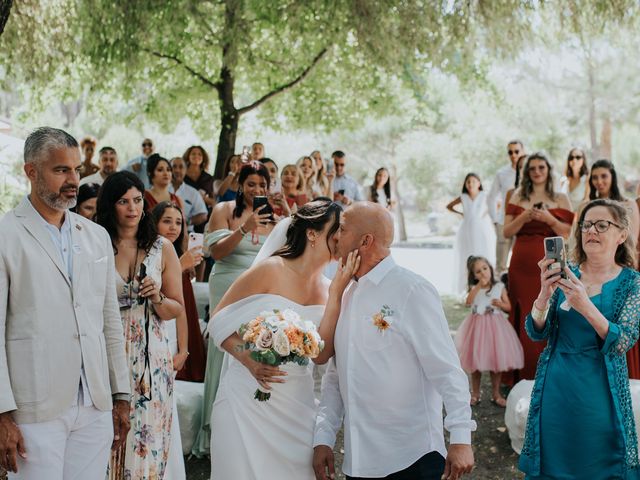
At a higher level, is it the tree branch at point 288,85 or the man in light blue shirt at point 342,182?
the tree branch at point 288,85

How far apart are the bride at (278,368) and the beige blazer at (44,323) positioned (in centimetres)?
59

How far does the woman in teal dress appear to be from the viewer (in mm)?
3951

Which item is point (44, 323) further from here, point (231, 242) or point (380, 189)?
point (380, 189)

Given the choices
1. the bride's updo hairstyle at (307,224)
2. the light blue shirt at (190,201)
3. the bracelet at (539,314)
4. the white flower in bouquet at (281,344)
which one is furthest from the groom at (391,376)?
the light blue shirt at (190,201)

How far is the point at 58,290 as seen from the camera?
3.19m

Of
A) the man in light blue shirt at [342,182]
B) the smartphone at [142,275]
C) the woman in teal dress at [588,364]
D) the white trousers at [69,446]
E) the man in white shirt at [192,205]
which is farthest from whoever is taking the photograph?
the man in light blue shirt at [342,182]

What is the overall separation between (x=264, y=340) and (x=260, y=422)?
0.52m

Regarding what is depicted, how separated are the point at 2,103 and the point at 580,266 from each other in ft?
150

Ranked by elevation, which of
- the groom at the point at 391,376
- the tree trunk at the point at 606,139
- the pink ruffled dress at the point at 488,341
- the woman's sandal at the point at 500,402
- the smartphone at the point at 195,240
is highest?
the tree trunk at the point at 606,139

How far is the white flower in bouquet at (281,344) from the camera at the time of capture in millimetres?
3121

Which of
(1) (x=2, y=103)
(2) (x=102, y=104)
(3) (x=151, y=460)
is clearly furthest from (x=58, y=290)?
(1) (x=2, y=103)

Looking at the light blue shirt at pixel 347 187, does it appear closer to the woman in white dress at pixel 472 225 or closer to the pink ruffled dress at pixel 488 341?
the woman in white dress at pixel 472 225

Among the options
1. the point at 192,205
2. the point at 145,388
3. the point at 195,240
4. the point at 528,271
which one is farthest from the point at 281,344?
the point at 192,205

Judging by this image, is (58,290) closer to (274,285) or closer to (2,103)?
(274,285)
